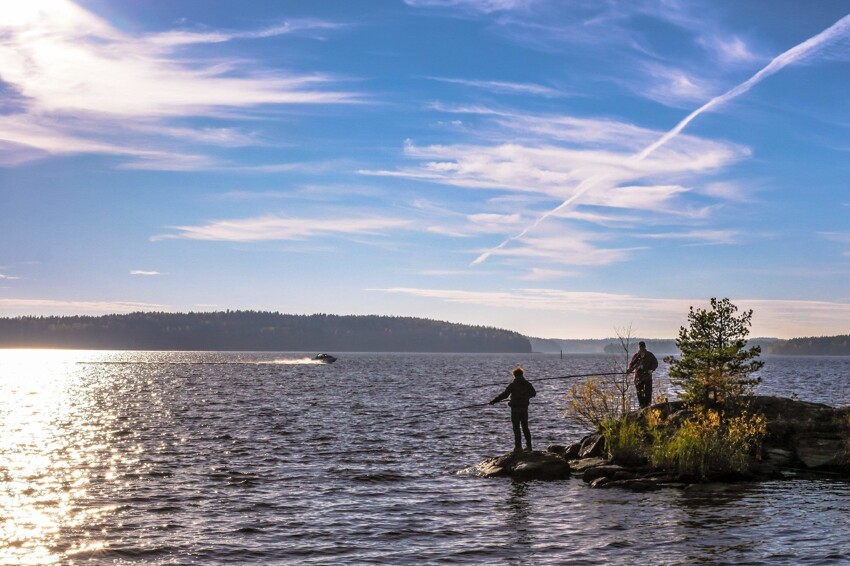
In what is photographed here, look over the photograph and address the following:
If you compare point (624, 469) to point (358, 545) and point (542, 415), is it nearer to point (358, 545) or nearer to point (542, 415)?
point (358, 545)

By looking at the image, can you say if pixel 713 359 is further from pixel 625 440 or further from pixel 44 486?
pixel 44 486

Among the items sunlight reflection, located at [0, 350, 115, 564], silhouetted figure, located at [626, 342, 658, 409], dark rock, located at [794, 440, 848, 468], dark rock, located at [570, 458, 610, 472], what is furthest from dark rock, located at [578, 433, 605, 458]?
sunlight reflection, located at [0, 350, 115, 564]

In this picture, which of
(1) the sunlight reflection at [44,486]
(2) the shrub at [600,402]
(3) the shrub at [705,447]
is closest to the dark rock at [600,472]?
(3) the shrub at [705,447]

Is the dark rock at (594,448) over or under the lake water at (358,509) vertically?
over

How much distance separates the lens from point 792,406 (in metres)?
28.0

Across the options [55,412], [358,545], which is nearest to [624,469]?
[358,545]

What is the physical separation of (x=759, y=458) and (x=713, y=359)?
367 centimetres

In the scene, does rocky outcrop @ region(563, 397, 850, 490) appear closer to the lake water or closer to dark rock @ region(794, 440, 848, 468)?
dark rock @ region(794, 440, 848, 468)

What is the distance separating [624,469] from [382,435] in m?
17.4

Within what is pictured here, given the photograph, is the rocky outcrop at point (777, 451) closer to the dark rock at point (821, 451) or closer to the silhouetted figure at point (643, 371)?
the dark rock at point (821, 451)

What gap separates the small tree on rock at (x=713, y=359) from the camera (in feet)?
90.3

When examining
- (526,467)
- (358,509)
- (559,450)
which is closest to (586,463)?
(526,467)

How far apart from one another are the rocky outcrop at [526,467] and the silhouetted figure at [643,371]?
16.9 ft

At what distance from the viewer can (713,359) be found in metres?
27.7
